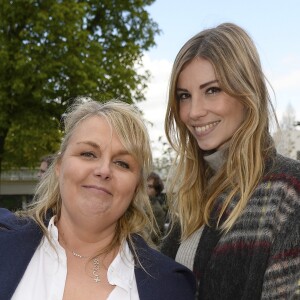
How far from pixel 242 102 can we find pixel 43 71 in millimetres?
13603

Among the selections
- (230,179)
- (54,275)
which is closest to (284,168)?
(230,179)

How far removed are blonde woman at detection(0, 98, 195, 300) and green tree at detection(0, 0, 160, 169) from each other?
1261 cm

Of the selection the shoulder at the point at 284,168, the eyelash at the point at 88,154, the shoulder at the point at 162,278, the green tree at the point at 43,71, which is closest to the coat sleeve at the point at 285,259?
the shoulder at the point at 284,168

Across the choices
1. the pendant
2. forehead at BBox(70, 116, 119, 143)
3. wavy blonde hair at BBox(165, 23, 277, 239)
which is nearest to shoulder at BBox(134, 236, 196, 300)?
the pendant

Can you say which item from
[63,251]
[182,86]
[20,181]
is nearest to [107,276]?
[63,251]

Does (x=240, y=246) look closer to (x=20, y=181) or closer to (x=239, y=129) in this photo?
(x=239, y=129)

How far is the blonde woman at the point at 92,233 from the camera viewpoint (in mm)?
2598

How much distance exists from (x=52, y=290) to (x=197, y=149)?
121 centimetres

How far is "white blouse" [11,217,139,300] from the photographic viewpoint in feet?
8.27

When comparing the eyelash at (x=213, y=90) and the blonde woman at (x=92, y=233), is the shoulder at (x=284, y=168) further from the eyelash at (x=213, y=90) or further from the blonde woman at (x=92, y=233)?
the blonde woman at (x=92, y=233)

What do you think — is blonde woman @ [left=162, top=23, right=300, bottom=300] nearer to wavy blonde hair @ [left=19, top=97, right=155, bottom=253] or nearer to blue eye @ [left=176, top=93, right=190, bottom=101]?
blue eye @ [left=176, top=93, right=190, bottom=101]

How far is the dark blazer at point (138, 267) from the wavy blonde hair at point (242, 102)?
32cm

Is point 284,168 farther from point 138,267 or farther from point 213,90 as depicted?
Result: point 138,267

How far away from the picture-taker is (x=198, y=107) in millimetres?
2943
